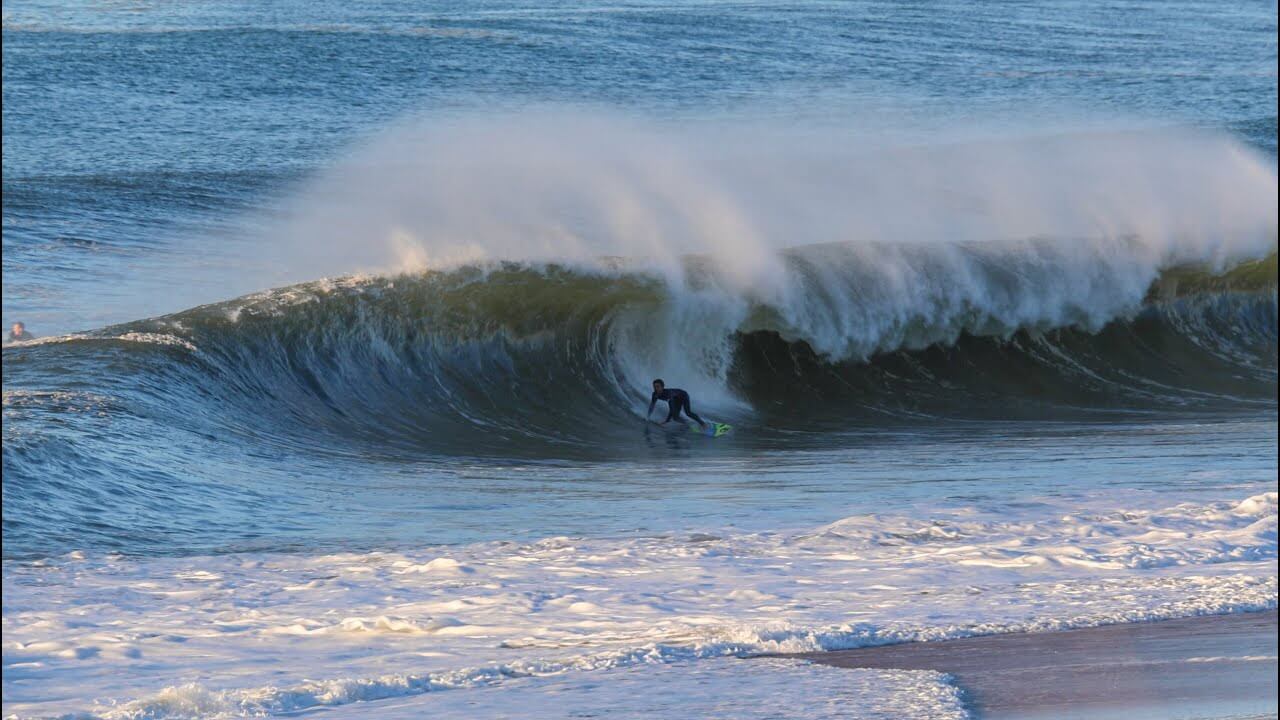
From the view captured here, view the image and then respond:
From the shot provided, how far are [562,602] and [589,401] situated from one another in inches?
275

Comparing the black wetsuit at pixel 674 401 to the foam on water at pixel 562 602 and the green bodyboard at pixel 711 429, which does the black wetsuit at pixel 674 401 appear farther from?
the foam on water at pixel 562 602

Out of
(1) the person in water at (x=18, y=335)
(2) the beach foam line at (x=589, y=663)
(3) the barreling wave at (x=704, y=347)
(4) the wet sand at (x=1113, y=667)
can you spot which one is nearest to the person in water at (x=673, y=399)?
(3) the barreling wave at (x=704, y=347)

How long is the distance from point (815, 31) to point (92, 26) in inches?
845

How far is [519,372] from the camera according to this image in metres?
14.7

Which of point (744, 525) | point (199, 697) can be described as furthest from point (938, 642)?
point (199, 697)

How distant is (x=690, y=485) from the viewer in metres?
10.8

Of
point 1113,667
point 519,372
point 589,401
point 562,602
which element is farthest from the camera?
point 519,372

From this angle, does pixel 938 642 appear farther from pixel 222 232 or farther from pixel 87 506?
pixel 222 232

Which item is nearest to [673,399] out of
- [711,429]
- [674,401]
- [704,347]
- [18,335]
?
[674,401]

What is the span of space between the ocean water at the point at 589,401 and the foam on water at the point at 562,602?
32 millimetres

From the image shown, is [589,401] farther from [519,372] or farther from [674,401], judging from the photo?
[674,401]

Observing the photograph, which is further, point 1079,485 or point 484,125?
point 484,125

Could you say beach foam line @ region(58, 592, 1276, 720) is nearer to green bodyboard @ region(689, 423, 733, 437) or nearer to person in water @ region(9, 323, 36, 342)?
green bodyboard @ region(689, 423, 733, 437)

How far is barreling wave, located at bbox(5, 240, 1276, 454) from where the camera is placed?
1258 cm
